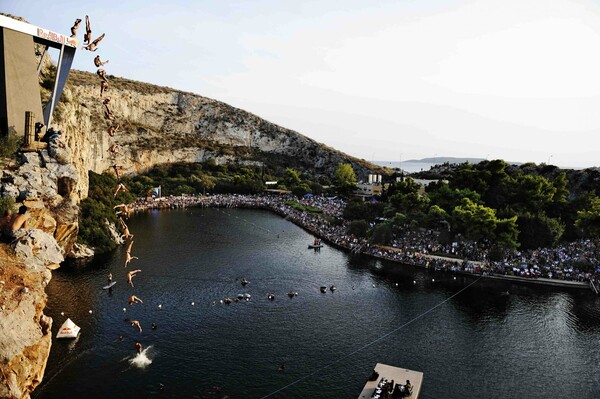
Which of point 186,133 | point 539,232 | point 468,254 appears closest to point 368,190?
point 468,254

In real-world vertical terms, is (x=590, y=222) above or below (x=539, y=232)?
above

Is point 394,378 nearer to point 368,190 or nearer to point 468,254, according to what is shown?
point 468,254

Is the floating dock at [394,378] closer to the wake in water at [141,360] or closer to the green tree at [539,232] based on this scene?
the wake in water at [141,360]

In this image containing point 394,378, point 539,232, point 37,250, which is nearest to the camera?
point 37,250

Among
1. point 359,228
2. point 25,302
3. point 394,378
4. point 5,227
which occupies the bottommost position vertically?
point 394,378

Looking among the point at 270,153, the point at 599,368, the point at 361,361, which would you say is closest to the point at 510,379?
the point at 599,368

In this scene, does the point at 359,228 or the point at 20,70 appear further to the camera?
the point at 359,228

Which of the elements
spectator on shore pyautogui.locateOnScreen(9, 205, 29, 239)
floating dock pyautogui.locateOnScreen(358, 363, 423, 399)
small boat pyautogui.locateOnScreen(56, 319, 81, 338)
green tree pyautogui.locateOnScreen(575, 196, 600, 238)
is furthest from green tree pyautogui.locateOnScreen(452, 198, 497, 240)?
spectator on shore pyautogui.locateOnScreen(9, 205, 29, 239)

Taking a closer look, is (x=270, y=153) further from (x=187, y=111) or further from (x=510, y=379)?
(x=510, y=379)
